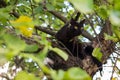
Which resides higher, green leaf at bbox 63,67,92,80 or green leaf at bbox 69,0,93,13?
green leaf at bbox 69,0,93,13

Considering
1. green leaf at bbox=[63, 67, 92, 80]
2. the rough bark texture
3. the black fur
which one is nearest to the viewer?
green leaf at bbox=[63, 67, 92, 80]

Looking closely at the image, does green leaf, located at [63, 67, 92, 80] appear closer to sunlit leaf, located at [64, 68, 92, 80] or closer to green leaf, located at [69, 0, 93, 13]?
sunlit leaf, located at [64, 68, 92, 80]

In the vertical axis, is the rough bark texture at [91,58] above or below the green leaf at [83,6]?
above

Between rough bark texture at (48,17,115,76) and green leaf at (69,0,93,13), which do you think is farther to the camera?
rough bark texture at (48,17,115,76)

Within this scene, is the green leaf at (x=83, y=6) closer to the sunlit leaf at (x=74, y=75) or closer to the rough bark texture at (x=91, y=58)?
the sunlit leaf at (x=74, y=75)

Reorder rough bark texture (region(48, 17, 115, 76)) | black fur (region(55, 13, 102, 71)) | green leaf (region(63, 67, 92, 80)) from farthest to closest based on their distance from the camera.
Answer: rough bark texture (region(48, 17, 115, 76))
black fur (region(55, 13, 102, 71))
green leaf (region(63, 67, 92, 80))

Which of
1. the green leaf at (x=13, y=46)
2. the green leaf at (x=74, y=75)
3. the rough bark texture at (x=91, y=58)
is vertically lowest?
the green leaf at (x=74, y=75)

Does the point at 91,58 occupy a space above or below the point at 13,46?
above

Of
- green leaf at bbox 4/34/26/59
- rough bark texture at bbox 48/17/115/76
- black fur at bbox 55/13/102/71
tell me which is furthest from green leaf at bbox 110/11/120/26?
rough bark texture at bbox 48/17/115/76

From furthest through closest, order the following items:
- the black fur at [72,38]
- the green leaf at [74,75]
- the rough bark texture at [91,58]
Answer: the rough bark texture at [91,58] < the black fur at [72,38] < the green leaf at [74,75]

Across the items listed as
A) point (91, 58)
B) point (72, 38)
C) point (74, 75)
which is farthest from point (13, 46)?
point (91, 58)

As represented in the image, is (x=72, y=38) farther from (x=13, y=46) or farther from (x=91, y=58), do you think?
(x=13, y=46)

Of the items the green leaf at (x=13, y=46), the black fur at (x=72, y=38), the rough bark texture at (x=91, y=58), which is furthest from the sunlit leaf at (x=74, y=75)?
the rough bark texture at (x=91, y=58)

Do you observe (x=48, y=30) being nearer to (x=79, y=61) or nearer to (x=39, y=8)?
(x=79, y=61)
